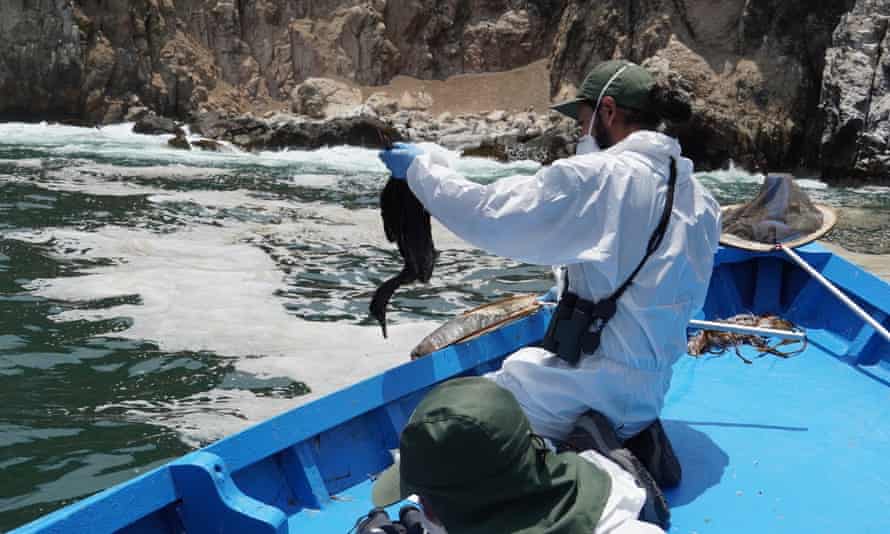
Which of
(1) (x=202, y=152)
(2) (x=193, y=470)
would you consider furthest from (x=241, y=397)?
(1) (x=202, y=152)

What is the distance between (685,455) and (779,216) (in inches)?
105

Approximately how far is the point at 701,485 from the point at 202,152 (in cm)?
2626

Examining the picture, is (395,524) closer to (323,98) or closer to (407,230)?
(407,230)

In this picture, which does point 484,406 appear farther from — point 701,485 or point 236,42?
point 236,42

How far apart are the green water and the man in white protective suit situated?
2.81 meters

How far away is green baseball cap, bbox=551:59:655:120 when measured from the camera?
2.71 m

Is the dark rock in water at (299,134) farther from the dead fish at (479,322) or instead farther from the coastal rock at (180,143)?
the dead fish at (479,322)

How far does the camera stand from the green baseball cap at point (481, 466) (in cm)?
151

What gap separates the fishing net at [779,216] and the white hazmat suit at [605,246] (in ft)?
8.97

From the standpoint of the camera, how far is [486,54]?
154 feet

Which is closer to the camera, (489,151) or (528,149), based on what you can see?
(528,149)

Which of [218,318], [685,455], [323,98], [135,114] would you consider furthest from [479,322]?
[323,98]

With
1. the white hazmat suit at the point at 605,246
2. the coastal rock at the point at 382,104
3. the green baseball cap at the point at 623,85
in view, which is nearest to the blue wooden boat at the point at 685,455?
the white hazmat suit at the point at 605,246

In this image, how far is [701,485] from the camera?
3.03 meters
